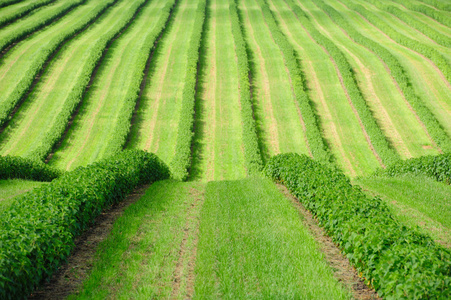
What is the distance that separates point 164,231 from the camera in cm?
1432

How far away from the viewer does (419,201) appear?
17.9 meters

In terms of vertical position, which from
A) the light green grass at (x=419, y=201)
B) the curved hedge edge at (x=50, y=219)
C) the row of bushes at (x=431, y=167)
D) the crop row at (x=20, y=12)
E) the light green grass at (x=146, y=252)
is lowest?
the row of bushes at (x=431, y=167)

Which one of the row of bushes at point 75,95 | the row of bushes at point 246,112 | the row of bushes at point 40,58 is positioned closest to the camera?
the row of bushes at point 246,112

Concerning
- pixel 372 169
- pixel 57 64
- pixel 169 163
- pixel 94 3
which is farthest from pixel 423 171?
pixel 94 3

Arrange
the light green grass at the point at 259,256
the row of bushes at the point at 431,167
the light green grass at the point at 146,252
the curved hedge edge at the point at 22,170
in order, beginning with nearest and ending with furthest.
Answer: the light green grass at the point at 259,256, the light green grass at the point at 146,252, the row of bushes at the point at 431,167, the curved hedge edge at the point at 22,170

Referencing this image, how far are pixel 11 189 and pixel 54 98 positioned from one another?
28003 mm

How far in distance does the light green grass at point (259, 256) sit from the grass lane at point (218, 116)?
697 inches

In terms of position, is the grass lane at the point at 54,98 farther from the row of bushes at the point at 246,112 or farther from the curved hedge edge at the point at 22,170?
the row of bushes at the point at 246,112

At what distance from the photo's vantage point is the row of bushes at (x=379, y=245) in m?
8.57

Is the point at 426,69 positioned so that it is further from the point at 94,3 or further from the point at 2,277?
the point at 94,3

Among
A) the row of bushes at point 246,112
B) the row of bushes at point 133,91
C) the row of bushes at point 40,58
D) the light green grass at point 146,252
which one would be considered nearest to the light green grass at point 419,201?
the light green grass at point 146,252

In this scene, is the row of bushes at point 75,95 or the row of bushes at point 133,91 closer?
the row of bushes at point 75,95

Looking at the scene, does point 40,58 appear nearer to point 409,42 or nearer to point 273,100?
point 273,100

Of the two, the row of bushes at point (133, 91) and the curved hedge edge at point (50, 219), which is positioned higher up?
the curved hedge edge at point (50, 219)
